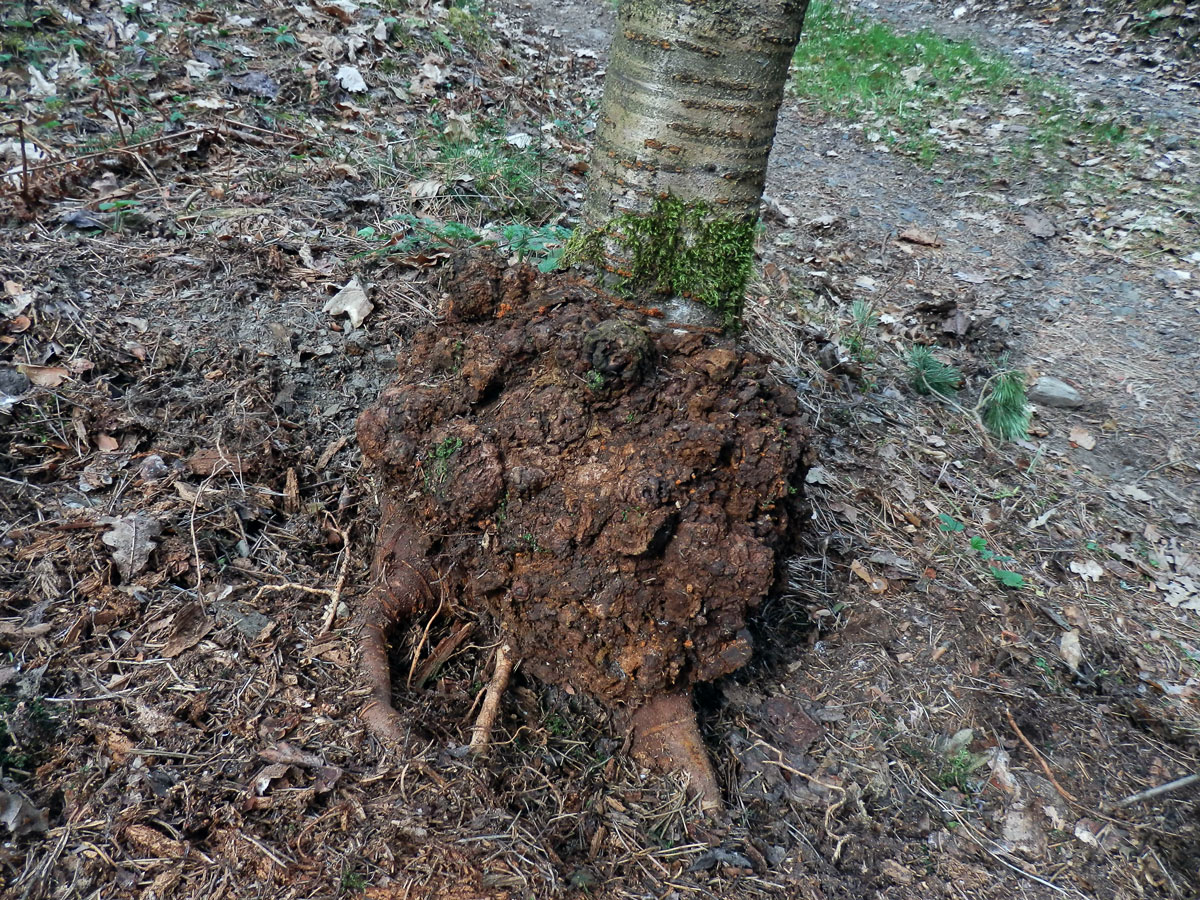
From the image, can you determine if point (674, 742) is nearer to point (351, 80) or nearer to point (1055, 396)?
point (1055, 396)

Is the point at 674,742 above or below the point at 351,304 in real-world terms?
below

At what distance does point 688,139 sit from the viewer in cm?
206

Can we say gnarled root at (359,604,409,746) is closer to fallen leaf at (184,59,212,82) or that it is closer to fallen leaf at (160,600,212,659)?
fallen leaf at (160,600,212,659)

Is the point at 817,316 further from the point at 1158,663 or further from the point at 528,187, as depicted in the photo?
the point at 1158,663

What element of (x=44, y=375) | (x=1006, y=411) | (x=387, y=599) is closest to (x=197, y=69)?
(x=44, y=375)

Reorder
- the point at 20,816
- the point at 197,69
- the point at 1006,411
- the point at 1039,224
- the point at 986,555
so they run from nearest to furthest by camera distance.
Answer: the point at 20,816 < the point at 986,555 < the point at 1006,411 < the point at 197,69 < the point at 1039,224

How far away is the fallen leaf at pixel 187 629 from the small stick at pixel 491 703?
82 centimetres

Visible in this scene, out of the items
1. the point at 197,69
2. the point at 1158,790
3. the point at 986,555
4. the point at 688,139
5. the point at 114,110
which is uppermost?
the point at 688,139

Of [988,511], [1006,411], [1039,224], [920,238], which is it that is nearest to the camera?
[988,511]

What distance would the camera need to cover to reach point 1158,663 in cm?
257

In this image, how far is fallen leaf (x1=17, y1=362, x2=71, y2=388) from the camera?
99.5 inches

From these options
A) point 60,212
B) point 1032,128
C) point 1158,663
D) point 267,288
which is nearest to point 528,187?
point 267,288

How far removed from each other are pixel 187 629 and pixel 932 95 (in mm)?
8011

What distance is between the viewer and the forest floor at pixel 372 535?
174 cm
